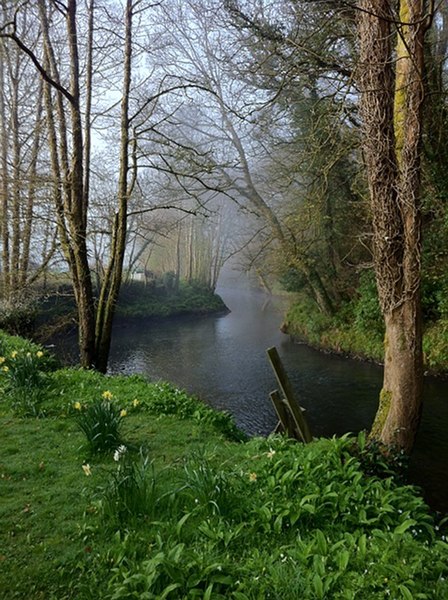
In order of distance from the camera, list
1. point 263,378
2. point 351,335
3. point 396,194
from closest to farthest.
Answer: point 396,194
point 263,378
point 351,335

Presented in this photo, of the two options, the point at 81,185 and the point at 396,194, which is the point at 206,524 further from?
the point at 81,185

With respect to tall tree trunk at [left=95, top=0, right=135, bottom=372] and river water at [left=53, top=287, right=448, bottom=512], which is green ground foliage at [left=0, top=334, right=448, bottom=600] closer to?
river water at [left=53, top=287, right=448, bottom=512]

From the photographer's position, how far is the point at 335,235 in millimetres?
11742

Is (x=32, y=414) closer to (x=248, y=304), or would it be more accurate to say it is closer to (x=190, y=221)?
(x=190, y=221)

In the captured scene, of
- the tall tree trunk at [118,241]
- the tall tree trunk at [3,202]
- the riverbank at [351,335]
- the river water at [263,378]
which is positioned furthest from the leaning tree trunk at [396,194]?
the tall tree trunk at [3,202]

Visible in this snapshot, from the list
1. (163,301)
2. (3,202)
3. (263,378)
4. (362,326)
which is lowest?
(263,378)

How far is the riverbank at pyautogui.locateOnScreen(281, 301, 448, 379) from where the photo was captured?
875 cm

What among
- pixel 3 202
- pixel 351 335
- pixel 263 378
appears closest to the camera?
pixel 3 202

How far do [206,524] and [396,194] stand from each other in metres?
3.46

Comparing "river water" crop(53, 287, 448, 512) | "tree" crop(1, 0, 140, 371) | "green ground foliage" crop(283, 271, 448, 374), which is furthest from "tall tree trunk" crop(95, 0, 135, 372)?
"green ground foliage" crop(283, 271, 448, 374)

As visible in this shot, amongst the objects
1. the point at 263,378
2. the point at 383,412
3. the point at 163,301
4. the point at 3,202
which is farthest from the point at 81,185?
the point at 163,301

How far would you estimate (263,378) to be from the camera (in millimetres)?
9344

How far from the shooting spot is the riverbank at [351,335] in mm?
8750

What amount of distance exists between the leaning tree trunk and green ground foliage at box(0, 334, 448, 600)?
2.34 ft
